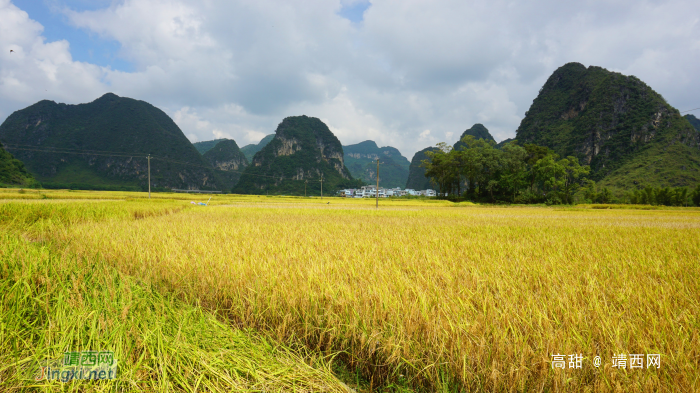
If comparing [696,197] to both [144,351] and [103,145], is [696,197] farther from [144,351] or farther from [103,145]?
[103,145]

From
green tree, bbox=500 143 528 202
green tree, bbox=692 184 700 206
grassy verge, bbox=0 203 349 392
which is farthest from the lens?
green tree, bbox=500 143 528 202

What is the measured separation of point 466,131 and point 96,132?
163m

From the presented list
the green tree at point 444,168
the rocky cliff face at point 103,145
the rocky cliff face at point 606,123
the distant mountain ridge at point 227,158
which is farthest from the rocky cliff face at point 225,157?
the rocky cliff face at point 606,123

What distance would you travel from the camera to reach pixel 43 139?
112 m

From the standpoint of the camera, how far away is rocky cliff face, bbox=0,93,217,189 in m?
99.3

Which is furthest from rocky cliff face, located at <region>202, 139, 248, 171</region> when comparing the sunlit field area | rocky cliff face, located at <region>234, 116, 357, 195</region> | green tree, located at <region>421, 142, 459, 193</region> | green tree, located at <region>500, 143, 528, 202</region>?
the sunlit field area

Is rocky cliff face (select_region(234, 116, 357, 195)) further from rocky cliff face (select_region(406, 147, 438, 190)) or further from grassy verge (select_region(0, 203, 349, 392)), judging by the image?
grassy verge (select_region(0, 203, 349, 392))

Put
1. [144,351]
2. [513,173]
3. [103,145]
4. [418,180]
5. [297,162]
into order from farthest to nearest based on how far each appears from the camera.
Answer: [418,180] → [297,162] → [103,145] → [513,173] → [144,351]

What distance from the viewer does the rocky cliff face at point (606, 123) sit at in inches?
2751

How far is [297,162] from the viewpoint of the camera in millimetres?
123438

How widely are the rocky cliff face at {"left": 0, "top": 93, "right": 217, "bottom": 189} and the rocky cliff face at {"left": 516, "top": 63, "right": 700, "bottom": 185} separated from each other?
13551 cm

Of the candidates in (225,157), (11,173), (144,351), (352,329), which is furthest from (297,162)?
(144,351)

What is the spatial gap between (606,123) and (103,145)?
18302cm

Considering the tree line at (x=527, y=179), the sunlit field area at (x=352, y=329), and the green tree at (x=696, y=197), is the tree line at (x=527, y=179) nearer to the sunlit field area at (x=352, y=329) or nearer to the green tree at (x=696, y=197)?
the green tree at (x=696, y=197)
